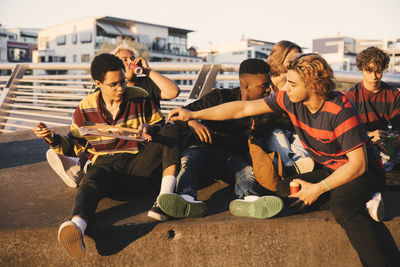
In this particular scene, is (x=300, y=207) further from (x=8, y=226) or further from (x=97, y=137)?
(x=8, y=226)

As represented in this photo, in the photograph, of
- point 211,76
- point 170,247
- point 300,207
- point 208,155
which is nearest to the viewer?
point 170,247

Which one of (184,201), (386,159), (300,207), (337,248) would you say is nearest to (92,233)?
(184,201)

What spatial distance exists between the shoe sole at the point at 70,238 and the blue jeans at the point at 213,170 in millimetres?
821

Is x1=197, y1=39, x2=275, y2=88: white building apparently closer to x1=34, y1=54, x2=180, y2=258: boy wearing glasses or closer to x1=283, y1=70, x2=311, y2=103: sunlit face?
x1=34, y1=54, x2=180, y2=258: boy wearing glasses

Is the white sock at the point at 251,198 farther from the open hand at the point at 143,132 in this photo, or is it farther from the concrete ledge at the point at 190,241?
the open hand at the point at 143,132

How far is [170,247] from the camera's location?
7.99 feet

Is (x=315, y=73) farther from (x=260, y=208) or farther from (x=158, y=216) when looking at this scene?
(x=158, y=216)

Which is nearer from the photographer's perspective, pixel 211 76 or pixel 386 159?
pixel 386 159

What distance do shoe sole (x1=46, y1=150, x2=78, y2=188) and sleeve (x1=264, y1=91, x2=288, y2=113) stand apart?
1783 mm

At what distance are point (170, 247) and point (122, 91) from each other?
1291 millimetres

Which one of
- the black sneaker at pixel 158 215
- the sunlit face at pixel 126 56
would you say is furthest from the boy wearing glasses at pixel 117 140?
the sunlit face at pixel 126 56

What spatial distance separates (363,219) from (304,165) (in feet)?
2.44

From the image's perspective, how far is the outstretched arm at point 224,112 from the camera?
10.4ft

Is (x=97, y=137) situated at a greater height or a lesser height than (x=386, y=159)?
greater
